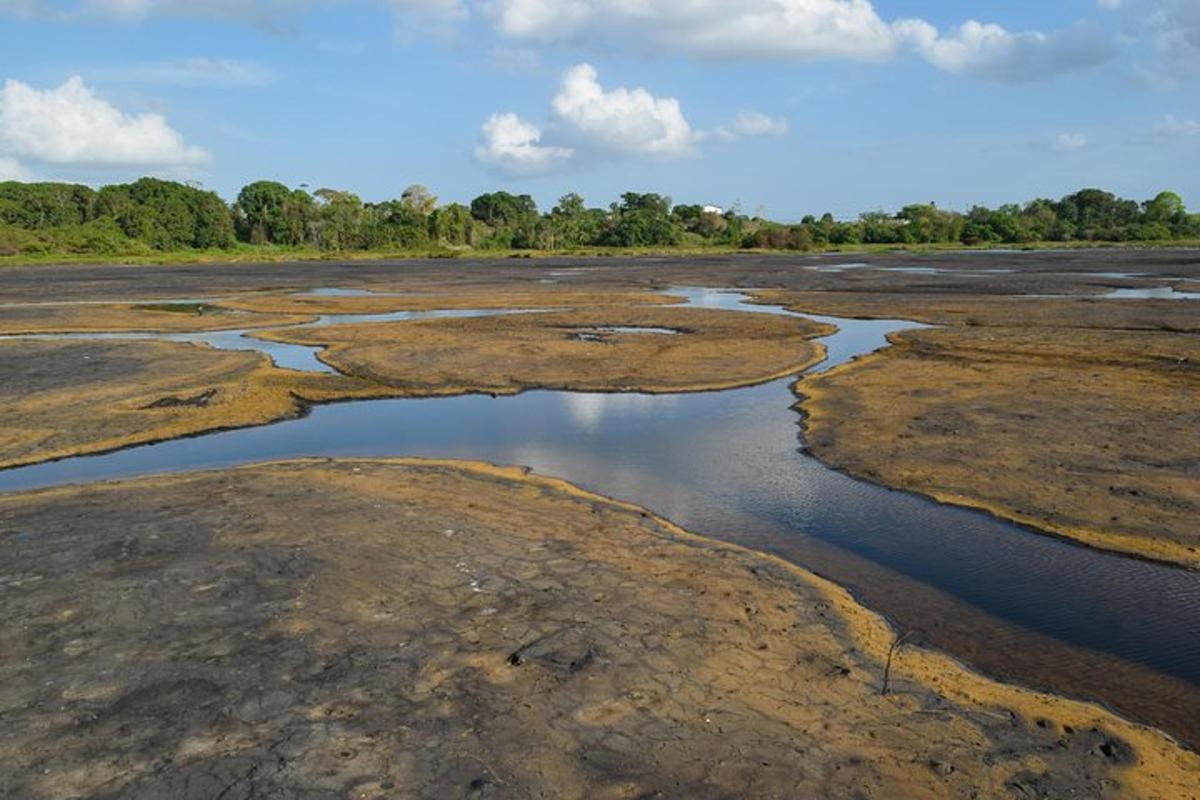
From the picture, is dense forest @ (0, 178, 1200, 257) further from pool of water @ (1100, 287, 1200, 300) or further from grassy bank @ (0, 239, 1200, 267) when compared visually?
pool of water @ (1100, 287, 1200, 300)

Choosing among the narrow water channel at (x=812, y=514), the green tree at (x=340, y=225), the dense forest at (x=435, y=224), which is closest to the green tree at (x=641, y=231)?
the dense forest at (x=435, y=224)

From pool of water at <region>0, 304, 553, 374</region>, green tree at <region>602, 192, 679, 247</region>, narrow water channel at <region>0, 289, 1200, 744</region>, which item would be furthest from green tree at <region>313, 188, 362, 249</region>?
narrow water channel at <region>0, 289, 1200, 744</region>

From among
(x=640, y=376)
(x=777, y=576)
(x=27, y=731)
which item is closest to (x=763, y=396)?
(x=640, y=376)

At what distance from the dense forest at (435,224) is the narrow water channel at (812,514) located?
102770 mm

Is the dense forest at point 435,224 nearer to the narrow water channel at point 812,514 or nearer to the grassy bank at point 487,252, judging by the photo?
the grassy bank at point 487,252

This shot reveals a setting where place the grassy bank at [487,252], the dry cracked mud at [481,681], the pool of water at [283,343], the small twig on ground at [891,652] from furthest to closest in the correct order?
the grassy bank at [487,252], the pool of water at [283,343], the small twig on ground at [891,652], the dry cracked mud at [481,681]

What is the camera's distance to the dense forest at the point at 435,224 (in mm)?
112062

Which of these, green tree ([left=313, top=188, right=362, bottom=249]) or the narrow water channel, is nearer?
the narrow water channel

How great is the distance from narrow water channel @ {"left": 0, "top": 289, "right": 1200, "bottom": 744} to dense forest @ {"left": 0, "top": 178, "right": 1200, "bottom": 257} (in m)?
103

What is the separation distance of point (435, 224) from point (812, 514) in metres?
117

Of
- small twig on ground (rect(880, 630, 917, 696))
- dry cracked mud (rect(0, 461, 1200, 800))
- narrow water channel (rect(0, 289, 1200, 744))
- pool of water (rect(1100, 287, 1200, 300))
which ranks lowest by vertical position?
narrow water channel (rect(0, 289, 1200, 744))

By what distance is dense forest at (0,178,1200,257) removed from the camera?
4412 inches

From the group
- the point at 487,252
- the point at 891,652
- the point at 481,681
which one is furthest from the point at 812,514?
the point at 487,252

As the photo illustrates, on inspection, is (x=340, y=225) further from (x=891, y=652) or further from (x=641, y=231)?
(x=891, y=652)
